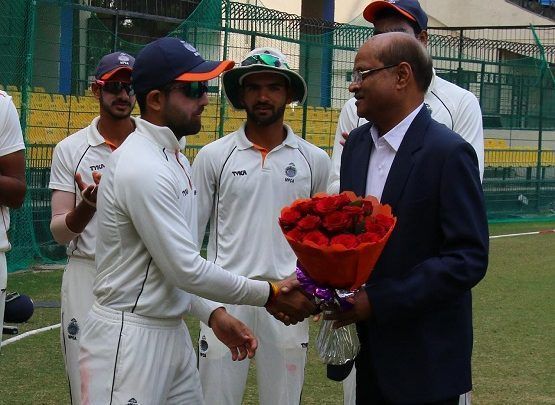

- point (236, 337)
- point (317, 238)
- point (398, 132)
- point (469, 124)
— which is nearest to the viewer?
point (317, 238)

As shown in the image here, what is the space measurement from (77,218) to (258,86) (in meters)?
1.29

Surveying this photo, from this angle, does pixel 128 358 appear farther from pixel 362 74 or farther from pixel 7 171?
pixel 7 171

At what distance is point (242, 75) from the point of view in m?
6.55

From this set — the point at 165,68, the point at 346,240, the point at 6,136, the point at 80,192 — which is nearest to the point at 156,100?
the point at 165,68

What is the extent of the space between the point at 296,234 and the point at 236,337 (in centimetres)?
85

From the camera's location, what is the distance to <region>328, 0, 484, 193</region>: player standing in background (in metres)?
6.21

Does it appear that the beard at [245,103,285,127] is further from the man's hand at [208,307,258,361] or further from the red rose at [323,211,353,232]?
the red rose at [323,211,353,232]

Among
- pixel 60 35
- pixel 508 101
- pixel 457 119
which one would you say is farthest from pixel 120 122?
pixel 508 101

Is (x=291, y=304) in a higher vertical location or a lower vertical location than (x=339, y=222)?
lower

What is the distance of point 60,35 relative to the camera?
1397 cm

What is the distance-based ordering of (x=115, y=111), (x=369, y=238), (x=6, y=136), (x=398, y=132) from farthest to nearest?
(x=115, y=111)
(x=6, y=136)
(x=398, y=132)
(x=369, y=238)

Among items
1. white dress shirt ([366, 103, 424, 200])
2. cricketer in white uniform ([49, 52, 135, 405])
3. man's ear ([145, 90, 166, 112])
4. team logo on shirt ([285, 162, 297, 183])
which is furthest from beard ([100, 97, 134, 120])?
white dress shirt ([366, 103, 424, 200])

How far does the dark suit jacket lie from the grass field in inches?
161

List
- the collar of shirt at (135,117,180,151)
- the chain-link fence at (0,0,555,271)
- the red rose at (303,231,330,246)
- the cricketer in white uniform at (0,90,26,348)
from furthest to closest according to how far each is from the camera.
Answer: the chain-link fence at (0,0,555,271)
the cricketer in white uniform at (0,90,26,348)
the collar of shirt at (135,117,180,151)
the red rose at (303,231,330,246)
